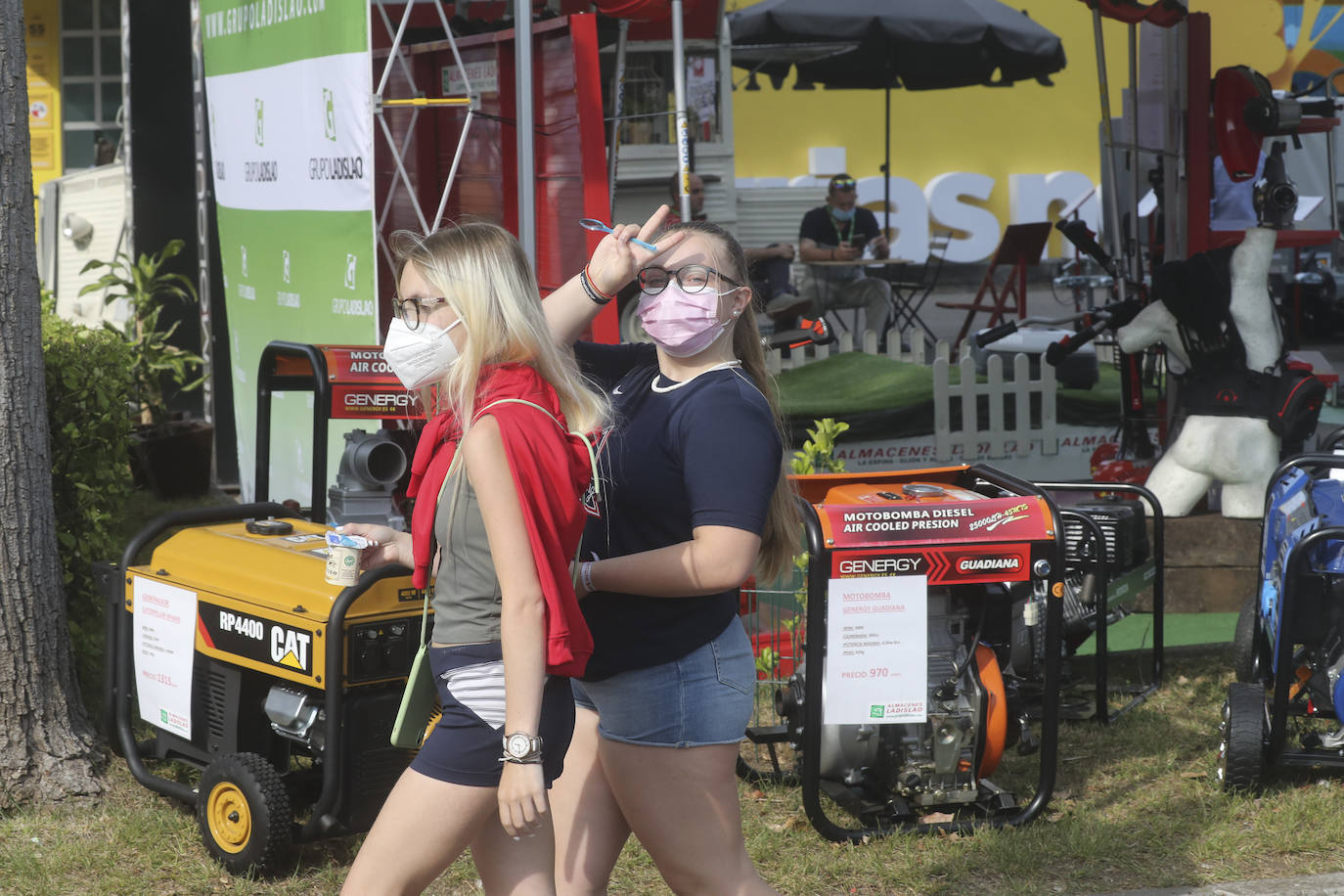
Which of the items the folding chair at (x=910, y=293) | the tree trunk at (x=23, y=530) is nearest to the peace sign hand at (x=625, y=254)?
the tree trunk at (x=23, y=530)

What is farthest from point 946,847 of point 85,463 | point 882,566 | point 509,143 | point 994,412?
point 994,412

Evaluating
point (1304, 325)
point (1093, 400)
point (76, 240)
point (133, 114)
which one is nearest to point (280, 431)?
point (133, 114)

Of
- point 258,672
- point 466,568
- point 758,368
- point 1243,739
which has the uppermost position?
point 758,368

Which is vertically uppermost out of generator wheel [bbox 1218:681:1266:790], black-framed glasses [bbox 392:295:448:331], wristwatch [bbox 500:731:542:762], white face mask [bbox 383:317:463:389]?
black-framed glasses [bbox 392:295:448:331]

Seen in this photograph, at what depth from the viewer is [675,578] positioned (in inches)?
94.0

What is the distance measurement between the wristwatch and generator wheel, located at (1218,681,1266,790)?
2.97 meters

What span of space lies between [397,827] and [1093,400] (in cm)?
762

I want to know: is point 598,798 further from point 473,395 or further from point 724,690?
point 473,395

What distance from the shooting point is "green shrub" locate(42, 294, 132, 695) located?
15.9ft

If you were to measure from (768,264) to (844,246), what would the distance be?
79 centimetres

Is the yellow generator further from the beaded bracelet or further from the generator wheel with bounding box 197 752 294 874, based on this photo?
the beaded bracelet

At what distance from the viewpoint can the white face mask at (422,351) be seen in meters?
2.33

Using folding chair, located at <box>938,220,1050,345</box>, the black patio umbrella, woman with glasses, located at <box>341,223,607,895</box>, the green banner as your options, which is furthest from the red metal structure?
folding chair, located at <box>938,220,1050,345</box>

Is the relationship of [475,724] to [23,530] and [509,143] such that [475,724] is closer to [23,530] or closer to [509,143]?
[23,530]
